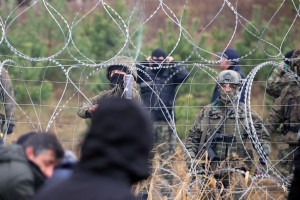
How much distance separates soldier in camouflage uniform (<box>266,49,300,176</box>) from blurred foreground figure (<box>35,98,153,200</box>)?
506 centimetres

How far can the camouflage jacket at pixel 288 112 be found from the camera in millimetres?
8297

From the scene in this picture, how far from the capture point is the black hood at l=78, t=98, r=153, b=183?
3.11 metres

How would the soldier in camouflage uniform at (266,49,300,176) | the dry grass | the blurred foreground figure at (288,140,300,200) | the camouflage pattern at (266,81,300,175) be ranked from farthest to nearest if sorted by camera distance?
the camouflage pattern at (266,81,300,175) < the soldier in camouflage uniform at (266,49,300,176) < the dry grass < the blurred foreground figure at (288,140,300,200)

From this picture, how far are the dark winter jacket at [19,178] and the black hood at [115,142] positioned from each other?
1.32m

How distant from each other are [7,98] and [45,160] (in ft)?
12.6

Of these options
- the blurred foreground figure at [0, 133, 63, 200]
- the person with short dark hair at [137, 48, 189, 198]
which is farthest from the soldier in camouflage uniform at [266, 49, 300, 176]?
the blurred foreground figure at [0, 133, 63, 200]

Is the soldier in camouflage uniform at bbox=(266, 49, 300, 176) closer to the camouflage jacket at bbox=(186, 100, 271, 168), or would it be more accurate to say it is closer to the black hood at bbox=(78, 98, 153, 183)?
the camouflage jacket at bbox=(186, 100, 271, 168)

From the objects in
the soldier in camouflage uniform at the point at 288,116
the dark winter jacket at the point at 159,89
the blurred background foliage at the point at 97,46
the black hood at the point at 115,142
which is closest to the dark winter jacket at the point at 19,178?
the black hood at the point at 115,142

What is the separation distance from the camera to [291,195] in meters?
4.59

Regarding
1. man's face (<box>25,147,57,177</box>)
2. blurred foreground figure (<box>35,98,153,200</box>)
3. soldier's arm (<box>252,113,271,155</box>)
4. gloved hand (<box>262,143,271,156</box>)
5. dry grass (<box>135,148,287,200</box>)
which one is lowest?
dry grass (<box>135,148,287,200</box>)

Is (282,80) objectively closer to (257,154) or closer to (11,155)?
(257,154)

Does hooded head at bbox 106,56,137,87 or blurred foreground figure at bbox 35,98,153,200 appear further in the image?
hooded head at bbox 106,56,137,87

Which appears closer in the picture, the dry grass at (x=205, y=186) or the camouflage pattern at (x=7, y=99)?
the dry grass at (x=205, y=186)

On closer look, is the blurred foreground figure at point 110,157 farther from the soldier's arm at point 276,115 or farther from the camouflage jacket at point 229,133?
the soldier's arm at point 276,115
